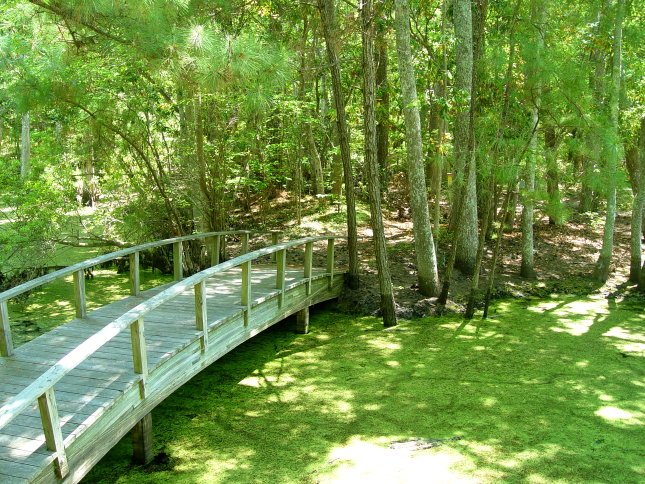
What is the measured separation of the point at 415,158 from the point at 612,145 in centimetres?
263

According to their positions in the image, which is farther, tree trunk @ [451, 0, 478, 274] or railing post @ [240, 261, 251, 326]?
tree trunk @ [451, 0, 478, 274]

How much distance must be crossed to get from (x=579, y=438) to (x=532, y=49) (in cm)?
512

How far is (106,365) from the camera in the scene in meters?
4.27

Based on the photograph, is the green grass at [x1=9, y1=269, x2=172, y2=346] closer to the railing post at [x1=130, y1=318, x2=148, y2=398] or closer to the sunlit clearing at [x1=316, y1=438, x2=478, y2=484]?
the railing post at [x1=130, y1=318, x2=148, y2=398]

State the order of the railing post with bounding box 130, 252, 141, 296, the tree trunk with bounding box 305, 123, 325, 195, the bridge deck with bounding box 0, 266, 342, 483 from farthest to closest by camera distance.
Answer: the tree trunk with bounding box 305, 123, 325, 195
the railing post with bounding box 130, 252, 141, 296
the bridge deck with bounding box 0, 266, 342, 483

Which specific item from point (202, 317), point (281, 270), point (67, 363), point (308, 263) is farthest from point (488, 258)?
point (67, 363)

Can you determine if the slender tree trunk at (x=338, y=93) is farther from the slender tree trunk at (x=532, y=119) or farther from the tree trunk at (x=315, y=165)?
the tree trunk at (x=315, y=165)

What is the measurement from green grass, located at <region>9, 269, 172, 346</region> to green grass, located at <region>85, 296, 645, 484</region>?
2.77m

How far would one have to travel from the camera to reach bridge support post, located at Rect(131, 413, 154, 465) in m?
4.16

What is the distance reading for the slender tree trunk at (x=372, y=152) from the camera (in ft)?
23.2

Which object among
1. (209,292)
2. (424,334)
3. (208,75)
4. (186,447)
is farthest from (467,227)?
(186,447)

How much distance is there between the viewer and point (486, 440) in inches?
174

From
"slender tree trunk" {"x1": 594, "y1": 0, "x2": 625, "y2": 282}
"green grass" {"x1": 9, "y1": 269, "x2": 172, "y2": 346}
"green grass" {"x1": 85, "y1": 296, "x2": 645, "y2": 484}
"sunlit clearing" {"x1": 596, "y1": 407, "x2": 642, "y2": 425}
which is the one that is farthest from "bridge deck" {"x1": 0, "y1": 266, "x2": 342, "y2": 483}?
"slender tree trunk" {"x1": 594, "y1": 0, "x2": 625, "y2": 282}

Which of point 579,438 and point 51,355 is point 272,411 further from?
point 579,438
